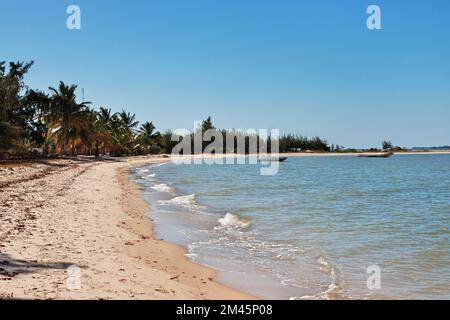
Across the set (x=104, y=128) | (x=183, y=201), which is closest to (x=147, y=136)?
(x=104, y=128)

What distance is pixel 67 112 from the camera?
52625 millimetres

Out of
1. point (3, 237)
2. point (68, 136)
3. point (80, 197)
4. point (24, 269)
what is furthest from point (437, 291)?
point (68, 136)

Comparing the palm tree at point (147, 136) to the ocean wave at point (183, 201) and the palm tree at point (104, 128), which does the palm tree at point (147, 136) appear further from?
the ocean wave at point (183, 201)

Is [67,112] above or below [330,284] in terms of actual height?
above

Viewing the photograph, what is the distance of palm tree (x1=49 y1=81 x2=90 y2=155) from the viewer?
172 ft

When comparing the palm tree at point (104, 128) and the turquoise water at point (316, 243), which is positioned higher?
the palm tree at point (104, 128)

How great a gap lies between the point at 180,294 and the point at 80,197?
Answer: 1273 cm

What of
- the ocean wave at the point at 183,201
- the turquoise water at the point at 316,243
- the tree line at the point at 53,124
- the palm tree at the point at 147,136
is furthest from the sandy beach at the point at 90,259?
the palm tree at the point at 147,136

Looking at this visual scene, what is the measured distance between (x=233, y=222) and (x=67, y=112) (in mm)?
43804

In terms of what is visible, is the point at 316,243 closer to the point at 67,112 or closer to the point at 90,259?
the point at 90,259

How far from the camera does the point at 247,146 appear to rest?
12419 centimetres

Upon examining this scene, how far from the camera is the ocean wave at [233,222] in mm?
14041

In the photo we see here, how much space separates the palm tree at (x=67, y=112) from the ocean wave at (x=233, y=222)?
4210cm
